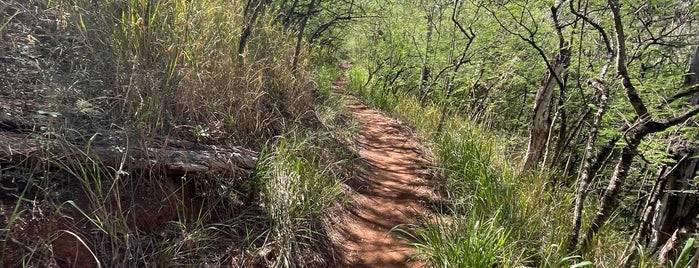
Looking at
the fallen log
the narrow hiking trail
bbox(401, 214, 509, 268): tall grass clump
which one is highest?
the fallen log

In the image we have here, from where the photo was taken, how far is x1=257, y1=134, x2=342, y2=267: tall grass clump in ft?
8.48

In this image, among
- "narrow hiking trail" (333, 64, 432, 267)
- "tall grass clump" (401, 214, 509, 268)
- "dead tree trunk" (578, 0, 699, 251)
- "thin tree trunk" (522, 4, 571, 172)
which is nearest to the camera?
"dead tree trunk" (578, 0, 699, 251)

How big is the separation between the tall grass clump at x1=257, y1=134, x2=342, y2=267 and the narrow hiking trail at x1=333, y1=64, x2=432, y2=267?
24 centimetres

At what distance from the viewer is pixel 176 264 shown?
6.80 ft

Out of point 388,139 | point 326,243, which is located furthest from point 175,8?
point 388,139

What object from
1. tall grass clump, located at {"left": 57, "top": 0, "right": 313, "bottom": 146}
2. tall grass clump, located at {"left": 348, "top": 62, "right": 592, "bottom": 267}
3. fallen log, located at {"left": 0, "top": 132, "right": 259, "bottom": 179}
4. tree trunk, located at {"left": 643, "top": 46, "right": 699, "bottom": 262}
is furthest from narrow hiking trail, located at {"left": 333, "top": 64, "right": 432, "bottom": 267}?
tree trunk, located at {"left": 643, "top": 46, "right": 699, "bottom": 262}

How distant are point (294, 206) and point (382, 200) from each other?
1.46 metres

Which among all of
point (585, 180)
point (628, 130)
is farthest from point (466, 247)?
point (628, 130)

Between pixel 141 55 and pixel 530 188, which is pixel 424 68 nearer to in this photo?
pixel 530 188

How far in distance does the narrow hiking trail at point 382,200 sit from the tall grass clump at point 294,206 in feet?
0.78

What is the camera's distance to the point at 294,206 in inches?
111

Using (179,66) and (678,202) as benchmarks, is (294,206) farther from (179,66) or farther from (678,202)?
(678,202)

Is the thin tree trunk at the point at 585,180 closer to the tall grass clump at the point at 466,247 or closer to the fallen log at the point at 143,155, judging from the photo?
the tall grass clump at the point at 466,247

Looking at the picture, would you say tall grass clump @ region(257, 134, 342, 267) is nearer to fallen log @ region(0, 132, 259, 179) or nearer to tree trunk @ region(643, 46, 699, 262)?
fallen log @ region(0, 132, 259, 179)
